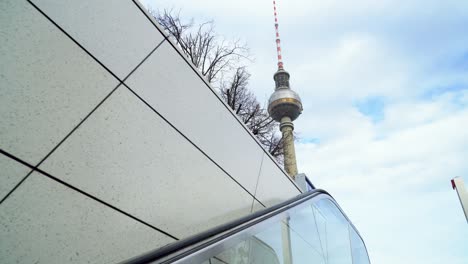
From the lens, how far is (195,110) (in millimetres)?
3164

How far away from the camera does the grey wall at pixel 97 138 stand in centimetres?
169

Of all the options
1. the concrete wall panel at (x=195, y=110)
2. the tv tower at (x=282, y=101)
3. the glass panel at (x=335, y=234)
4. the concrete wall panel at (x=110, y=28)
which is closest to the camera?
the concrete wall panel at (x=110, y=28)

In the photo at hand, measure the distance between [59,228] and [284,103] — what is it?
24616mm

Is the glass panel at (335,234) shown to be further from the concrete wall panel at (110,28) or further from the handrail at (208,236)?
the concrete wall panel at (110,28)

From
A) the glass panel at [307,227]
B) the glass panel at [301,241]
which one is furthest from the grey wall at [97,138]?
the glass panel at [307,227]

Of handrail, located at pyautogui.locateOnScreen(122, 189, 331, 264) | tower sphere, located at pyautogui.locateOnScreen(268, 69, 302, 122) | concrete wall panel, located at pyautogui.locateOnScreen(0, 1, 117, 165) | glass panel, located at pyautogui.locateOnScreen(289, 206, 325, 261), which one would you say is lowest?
handrail, located at pyautogui.locateOnScreen(122, 189, 331, 264)

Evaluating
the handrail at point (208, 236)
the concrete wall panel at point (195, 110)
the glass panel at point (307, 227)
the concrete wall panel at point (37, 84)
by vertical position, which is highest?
the concrete wall panel at point (195, 110)

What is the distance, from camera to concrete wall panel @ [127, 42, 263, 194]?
2.71 meters

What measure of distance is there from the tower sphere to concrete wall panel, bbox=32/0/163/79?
22185 millimetres

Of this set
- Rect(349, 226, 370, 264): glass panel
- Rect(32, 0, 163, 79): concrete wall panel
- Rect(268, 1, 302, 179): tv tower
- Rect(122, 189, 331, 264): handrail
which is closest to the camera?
Rect(122, 189, 331, 264): handrail

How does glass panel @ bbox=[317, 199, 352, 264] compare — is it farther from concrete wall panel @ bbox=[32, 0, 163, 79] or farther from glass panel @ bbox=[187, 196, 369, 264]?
concrete wall panel @ bbox=[32, 0, 163, 79]

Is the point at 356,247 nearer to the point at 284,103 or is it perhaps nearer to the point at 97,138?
the point at 97,138

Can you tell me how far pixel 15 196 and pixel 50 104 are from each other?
58cm

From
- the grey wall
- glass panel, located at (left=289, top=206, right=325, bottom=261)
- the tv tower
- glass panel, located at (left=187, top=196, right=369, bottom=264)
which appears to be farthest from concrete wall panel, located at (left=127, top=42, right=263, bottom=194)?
the tv tower
